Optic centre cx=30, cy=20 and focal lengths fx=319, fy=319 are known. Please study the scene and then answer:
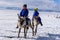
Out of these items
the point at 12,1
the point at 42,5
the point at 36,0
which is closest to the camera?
the point at 42,5

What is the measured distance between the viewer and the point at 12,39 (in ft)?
58.1

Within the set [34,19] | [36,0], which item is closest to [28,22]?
[34,19]

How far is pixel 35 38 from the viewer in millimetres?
18438

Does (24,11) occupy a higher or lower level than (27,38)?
higher

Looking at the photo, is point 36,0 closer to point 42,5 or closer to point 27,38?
point 42,5

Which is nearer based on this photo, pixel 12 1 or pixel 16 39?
pixel 16 39

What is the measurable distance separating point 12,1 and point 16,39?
104346mm

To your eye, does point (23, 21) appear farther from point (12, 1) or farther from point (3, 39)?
point (12, 1)

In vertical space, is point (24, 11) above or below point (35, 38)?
above

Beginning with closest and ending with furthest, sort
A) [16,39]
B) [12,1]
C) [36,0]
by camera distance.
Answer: [16,39], [12,1], [36,0]

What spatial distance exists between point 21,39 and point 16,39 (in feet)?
0.91

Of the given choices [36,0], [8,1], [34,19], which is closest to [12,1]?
[8,1]

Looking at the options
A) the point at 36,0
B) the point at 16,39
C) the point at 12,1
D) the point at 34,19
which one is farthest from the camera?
the point at 36,0

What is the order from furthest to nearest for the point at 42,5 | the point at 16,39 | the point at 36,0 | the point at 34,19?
the point at 36,0 → the point at 42,5 → the point at 34,19 → the point at 16,39
